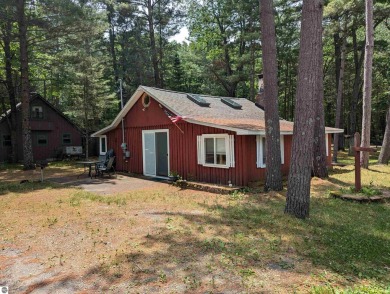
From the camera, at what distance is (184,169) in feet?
36.0

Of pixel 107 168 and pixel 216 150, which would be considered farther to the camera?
pixel 107 168

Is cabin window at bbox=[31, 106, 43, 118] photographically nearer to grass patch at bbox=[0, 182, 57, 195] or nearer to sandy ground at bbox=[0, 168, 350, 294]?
grass patch at bbox=[0, 182, 57, 195]

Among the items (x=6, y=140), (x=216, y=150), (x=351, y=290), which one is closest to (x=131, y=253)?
(x=351, y=290)

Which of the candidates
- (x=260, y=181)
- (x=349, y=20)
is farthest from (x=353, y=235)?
(x=349, y=20)

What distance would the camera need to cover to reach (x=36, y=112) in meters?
21.9

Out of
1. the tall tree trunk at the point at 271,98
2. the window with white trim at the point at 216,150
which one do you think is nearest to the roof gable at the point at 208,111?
the window with white trim at the point at 216,150

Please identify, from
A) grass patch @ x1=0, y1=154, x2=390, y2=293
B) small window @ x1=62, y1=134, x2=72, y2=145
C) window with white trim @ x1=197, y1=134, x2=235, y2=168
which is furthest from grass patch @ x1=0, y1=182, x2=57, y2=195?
small window @ x1=62, y1=134, x2=72, y2=145

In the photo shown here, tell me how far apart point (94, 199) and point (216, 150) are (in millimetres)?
4174

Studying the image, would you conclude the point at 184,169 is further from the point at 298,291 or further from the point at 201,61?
the point at 201,61

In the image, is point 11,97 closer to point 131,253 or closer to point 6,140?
point 6,140

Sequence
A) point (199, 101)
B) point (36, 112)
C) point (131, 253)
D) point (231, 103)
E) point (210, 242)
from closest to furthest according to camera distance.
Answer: point (131, 253)
point (210, 242)
point (199, 101)
point (231, 103)
point (36, 112)

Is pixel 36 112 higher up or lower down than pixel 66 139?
higher up

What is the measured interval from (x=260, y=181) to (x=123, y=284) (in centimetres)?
707

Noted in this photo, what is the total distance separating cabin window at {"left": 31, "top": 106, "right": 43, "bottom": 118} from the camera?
21.7 m
